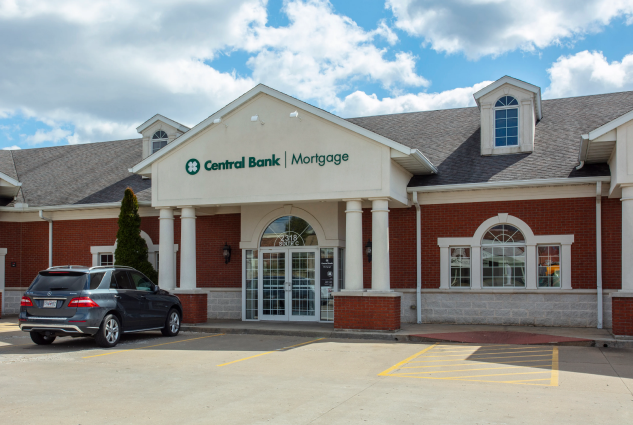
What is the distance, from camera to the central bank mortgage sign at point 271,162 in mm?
15469

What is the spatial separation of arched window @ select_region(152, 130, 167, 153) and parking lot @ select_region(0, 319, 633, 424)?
10335 mm

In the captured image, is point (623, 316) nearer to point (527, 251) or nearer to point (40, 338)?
point (527, 251)

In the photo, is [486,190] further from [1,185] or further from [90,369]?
[1,185]

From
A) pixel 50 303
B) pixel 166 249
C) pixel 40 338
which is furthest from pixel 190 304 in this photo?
pixel 50 303

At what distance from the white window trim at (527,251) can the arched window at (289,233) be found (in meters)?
3.68

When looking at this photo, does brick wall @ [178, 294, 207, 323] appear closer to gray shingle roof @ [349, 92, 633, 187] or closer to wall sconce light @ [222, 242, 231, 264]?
wall sconce light @ [222, 242, 231, 264]

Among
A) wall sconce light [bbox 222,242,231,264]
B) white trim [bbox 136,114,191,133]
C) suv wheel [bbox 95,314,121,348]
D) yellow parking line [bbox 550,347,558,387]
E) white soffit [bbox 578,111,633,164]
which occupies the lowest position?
yellow parking line [bbox 550,347,558,387]

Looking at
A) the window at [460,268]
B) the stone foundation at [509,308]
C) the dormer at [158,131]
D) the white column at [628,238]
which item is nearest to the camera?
the white column at [628,238]

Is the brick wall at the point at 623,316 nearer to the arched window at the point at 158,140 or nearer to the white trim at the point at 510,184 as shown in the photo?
the white trim at the point at 510,184

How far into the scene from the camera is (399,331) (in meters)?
14.9

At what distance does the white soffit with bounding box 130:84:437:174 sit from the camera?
14.9 metres

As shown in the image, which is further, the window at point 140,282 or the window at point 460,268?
the window at point 460,268

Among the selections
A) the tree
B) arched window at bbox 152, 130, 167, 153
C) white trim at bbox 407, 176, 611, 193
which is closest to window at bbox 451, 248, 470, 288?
white trim at bbox 407, 176, 611, 193

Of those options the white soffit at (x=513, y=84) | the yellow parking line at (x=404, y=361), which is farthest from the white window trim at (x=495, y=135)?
the yellow parking line at (x=404, y=361)
